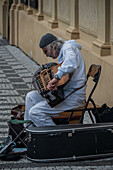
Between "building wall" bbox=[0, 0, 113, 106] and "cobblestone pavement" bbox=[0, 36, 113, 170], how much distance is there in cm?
48

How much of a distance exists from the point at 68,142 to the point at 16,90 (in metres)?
4.30

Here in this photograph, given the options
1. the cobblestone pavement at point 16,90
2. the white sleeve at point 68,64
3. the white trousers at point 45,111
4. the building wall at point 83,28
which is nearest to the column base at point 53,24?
the building wall at point 83,28

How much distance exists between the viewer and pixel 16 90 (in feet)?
30.9


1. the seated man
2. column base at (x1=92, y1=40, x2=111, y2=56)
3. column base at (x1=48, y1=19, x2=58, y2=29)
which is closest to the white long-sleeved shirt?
the seated man

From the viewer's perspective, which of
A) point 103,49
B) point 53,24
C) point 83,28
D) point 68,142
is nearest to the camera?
point 68,142

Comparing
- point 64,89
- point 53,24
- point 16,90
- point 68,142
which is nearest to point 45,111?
point 64,89

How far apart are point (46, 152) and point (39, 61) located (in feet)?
23.7

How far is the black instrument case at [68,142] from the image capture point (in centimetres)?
525

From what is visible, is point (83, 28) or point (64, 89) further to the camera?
point (83, 28)

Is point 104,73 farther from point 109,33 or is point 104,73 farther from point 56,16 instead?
point 56,16

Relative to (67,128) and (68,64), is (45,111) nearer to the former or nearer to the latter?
(67,128)

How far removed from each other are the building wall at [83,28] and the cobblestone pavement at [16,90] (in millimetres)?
479

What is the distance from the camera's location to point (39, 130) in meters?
5.27

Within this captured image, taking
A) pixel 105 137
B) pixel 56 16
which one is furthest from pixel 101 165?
pixel 56 16
